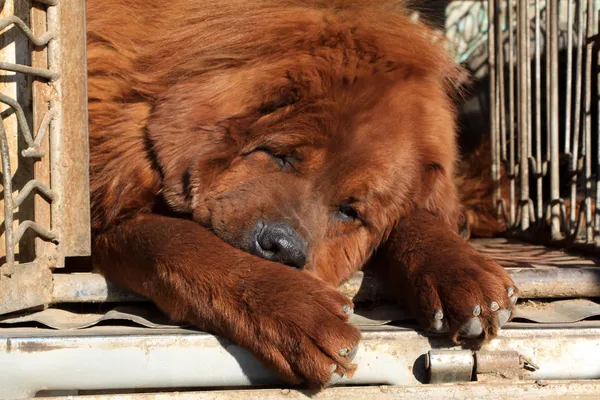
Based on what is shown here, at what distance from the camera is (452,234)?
2.87m

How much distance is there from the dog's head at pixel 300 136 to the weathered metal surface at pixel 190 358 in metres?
0.52

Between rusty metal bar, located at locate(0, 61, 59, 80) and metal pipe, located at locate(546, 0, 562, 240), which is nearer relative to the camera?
rusty metal bar, located at locate(0, 61, 59, 80)

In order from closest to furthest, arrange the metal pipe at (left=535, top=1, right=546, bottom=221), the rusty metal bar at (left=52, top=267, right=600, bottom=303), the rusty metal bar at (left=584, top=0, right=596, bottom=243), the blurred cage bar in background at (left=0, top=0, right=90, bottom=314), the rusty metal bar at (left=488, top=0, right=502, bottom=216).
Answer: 1. the blurred cage bar in background at (left=0, top=0, right=90, bottom=314)
2. the rusty metal bar at (left=52, top=267, right=600, bottom=303)
3. the rusty metal bar at (left=584, top=0, right=596, bottom=243)
4. the metal pipe at (left=535, top=1, right=546, bottom=221)
5. the rusty metal bar at (left=488, top=0, right=502, bottom=216)

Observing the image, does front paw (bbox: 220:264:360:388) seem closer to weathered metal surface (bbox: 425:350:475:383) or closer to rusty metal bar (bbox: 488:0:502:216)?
weathered metal surface (bbox: 425:350:475:383)

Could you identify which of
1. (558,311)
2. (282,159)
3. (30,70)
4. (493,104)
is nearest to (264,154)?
(282,159)

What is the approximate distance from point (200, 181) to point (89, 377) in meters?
0.86

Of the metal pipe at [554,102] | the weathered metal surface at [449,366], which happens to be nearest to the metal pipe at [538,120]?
the metal pipe at [554,102]

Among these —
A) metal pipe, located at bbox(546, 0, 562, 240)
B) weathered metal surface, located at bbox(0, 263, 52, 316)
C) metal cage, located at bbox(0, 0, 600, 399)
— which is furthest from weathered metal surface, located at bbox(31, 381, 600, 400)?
metal pipe, located at bbox(546, 0, 562, 240)

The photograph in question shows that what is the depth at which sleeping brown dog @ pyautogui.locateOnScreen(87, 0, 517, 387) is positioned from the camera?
96.9 inches

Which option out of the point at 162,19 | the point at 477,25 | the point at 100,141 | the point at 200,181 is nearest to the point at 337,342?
the point at 200,181

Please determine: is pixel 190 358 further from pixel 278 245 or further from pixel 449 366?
pixel 449 366

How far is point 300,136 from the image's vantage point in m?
2.71

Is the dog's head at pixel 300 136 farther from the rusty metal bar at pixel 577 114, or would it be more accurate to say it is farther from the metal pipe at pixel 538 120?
the metal pipe at pixel 538 120

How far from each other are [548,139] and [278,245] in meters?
2.11
